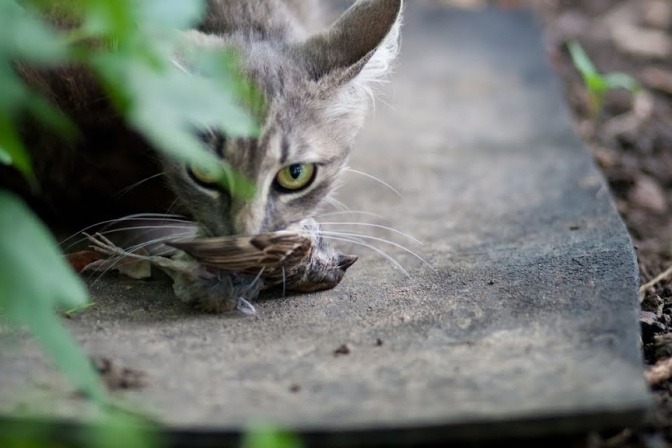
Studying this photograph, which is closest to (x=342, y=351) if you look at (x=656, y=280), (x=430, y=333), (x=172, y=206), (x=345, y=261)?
(x=430, y=333)

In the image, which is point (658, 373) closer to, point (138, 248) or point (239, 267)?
point (239, 267)

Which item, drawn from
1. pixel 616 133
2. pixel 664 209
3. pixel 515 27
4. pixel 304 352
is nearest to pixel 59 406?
pixel 304 352

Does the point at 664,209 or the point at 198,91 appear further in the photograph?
the point at 664,209

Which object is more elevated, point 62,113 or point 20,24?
point 62,113

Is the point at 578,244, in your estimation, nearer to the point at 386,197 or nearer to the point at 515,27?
the point at 386,197

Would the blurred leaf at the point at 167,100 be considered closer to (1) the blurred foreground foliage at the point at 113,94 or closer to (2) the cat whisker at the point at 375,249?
(1) the blurred foreground foliage at the point at 113,94
